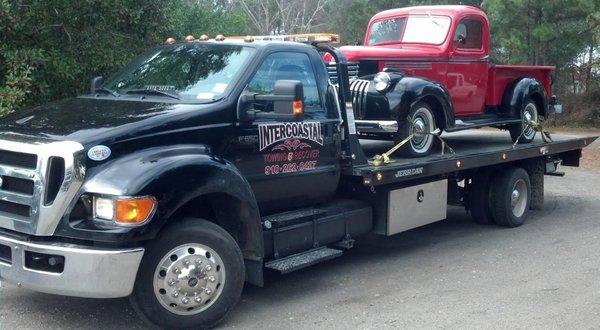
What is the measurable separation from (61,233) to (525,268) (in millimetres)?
4649

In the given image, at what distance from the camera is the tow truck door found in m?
6.20

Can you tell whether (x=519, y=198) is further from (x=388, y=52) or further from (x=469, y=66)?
(x=388, y=52)

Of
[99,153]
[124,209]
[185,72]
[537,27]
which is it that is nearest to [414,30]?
[185,72]

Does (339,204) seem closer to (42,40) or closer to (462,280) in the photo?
(462,280)

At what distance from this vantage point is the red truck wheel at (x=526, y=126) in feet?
34.2

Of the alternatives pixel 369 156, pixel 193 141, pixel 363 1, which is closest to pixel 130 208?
pixel 193 141

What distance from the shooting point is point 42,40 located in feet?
33.7

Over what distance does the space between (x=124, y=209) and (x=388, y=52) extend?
4.75 metres

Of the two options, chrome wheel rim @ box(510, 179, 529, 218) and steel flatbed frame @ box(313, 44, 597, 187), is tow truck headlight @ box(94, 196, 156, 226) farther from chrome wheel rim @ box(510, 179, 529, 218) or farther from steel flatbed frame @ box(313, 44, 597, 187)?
chrome wheel rim @ box(510, 179, 529, 218)

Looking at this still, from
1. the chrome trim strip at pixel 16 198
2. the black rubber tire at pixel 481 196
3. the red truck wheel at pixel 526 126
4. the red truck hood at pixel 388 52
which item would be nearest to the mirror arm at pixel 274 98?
the chrome trim strip at pixel 16 198

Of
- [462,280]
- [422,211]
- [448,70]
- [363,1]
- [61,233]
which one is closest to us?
[61,233]

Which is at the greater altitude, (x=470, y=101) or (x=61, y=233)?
(x=470, y=101)

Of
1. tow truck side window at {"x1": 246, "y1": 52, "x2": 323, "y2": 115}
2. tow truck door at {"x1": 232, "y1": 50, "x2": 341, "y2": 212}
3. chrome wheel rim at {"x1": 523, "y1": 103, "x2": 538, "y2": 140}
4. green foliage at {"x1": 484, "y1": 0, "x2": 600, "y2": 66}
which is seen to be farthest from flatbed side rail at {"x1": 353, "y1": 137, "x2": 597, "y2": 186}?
green foliage at {"x1": 484, "y1": 0, "x2": 600, "y2": 66}

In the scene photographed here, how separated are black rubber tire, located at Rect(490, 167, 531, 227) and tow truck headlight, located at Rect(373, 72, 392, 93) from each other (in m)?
2.43
